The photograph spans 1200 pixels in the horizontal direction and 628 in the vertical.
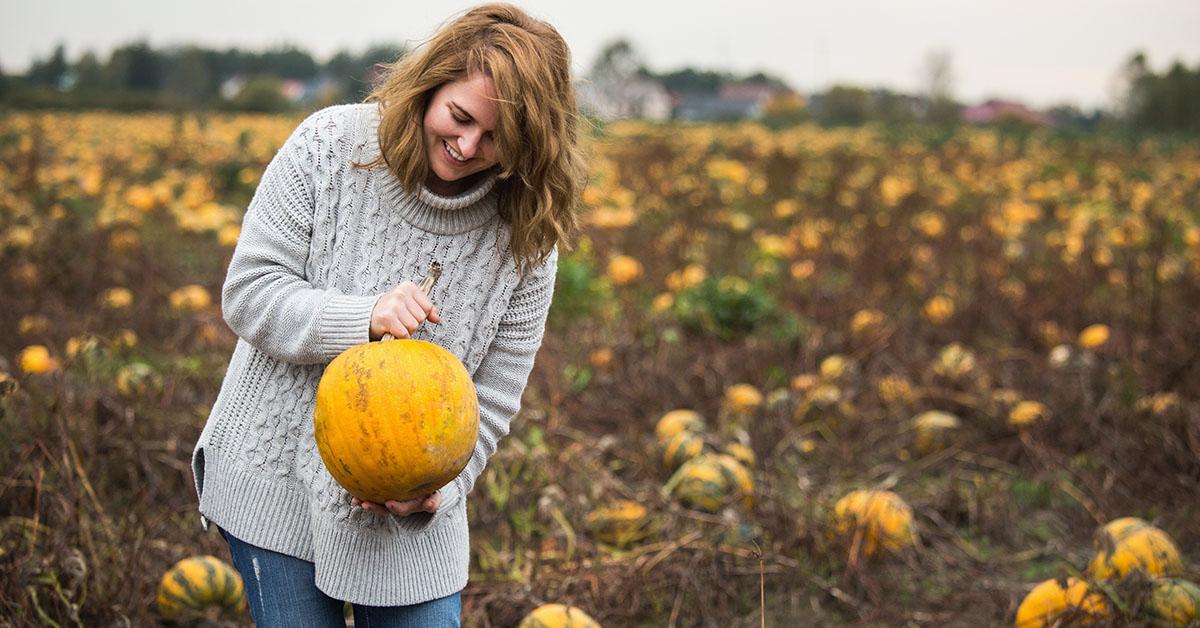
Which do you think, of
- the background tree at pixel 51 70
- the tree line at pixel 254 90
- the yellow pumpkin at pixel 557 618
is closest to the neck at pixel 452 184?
the yellow pumpkin at pixel 557 618

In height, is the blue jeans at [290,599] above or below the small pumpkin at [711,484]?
above

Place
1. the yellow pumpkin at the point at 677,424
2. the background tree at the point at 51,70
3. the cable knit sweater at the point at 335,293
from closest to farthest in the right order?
the cable knit sweater at the point at 335,293 → the yellow pumpkin at the point at 677,424 → the background tree at the point at 51,70

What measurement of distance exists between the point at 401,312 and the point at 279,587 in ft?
2.23

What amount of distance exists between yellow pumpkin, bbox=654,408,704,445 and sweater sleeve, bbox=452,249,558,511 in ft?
5.91

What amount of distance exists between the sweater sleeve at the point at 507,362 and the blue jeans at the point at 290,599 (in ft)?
0.88

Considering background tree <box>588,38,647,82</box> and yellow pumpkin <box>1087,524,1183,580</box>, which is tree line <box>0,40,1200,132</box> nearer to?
background tree <box>588,38,647,82</box>

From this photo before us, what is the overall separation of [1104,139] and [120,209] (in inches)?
733

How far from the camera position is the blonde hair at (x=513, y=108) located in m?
1.91

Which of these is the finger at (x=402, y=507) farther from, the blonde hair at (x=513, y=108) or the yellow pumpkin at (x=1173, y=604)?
the yellow pumpkin at (x=1173, y=604)

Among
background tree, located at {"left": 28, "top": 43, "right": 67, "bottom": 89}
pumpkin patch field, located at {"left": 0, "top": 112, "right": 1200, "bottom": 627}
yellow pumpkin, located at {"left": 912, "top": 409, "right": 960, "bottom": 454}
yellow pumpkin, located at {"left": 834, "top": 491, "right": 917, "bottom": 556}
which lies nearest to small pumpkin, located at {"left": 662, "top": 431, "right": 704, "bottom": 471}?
pumpkin patch field, located at {"left": 0, "top": 112, "right": 1200, "bottom": 627}

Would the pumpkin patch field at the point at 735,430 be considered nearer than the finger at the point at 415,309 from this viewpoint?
No

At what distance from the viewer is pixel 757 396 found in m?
4.50

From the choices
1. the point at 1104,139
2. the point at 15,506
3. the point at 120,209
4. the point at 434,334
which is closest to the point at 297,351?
the point at 434,334

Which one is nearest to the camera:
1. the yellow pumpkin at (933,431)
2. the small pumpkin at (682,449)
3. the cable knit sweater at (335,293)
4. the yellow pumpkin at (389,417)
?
the yellow pumpkin at (389,417)
